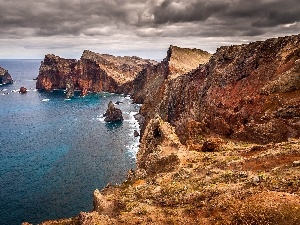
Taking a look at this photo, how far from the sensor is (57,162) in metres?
111

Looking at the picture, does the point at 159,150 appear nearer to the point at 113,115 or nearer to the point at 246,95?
the point at 246,95

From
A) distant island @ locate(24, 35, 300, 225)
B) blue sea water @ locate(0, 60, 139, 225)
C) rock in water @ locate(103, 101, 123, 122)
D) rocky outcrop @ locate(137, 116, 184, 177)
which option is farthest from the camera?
rock in water @ locate(103, 101, 123, 122)

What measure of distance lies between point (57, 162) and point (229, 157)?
3192 inches

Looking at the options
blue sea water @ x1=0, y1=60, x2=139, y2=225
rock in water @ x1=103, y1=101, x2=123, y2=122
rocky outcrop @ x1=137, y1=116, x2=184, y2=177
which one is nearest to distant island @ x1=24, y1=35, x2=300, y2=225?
rocky outcrop @ x1=137, y1=116, x2=184, y2=177

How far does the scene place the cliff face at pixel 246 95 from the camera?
2180 inches

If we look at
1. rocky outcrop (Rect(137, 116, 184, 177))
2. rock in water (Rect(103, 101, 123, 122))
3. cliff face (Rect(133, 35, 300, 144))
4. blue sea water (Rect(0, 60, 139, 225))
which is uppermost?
cliff face (Rect(133, 35, 300, 144))

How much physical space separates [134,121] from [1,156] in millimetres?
72144

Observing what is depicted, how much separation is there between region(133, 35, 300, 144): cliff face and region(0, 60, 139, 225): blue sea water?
28099 mm

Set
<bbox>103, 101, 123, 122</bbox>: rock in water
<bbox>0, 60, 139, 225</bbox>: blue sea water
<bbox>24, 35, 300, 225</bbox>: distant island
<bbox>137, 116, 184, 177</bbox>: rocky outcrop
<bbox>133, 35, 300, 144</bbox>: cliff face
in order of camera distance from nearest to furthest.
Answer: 1. <bbox>24, 35, 300, 225</bbox>: distant island
2. <bbox>137, 116, 184, 177</bbox>: rocky outcrop
3. <bbox>133, 35, 300, 144</bbox>: cliff face
4. <bbox>0, 60, 139, 225</bbox>: blue sea water
5. <bbox>103, 101, 123, 122</bbox>: rock in water

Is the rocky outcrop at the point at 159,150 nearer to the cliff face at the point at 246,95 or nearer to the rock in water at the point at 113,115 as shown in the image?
the cliff face at the point at 246,95

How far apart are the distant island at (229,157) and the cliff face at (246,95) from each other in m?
0.21

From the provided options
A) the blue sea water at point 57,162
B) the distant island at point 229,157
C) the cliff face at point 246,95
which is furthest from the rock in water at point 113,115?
the distant island at point 229,157

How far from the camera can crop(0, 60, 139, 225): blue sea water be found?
80062mm

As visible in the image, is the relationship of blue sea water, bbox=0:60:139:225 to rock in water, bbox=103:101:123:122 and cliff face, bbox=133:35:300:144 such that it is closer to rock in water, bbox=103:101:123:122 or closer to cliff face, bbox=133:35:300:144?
rock in water, bbox=103:101:123:122
